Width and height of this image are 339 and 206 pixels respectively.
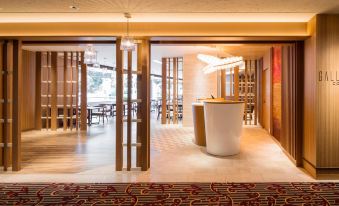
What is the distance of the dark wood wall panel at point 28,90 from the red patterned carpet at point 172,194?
5998 mm

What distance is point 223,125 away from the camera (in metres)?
5.36

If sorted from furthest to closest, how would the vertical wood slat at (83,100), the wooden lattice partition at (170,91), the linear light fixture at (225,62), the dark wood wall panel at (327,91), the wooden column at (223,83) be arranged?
the wooden lattice partition at (170,91) < the wooden column at (223,83) < the vertical wood slat at (83,100) < the linear light fixture at (225,62) < the dark wood wall panel at (327,91)

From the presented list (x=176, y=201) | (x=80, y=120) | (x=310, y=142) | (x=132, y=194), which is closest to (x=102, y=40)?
(x=132, y=194)

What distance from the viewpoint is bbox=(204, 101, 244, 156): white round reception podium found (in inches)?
209

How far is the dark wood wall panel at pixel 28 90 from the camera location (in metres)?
9.07

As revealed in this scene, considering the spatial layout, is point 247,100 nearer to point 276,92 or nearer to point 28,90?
point 276,92

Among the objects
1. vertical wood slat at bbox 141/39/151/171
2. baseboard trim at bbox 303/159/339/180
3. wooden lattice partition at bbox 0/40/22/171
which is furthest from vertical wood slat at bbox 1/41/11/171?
baseboard trim at bbox 303/159/339/180

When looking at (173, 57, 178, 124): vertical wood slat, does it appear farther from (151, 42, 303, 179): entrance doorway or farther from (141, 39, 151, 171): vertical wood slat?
(141, 39, 151, 171): vertical wood slat

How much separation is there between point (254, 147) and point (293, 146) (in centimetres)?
157

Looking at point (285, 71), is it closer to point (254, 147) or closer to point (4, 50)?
point (254, 147)

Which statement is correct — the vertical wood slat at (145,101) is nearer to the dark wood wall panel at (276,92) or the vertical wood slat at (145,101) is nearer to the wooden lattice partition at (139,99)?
the wooden lattice partition at (139,99)

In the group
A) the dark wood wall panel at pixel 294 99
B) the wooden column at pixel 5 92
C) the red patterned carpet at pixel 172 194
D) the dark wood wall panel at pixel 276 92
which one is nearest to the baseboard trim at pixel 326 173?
the red patterned carpet at pixel 172 194

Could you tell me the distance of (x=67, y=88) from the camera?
9.70 metres

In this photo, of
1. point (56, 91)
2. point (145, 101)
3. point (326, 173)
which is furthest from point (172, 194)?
point (56, 91)
